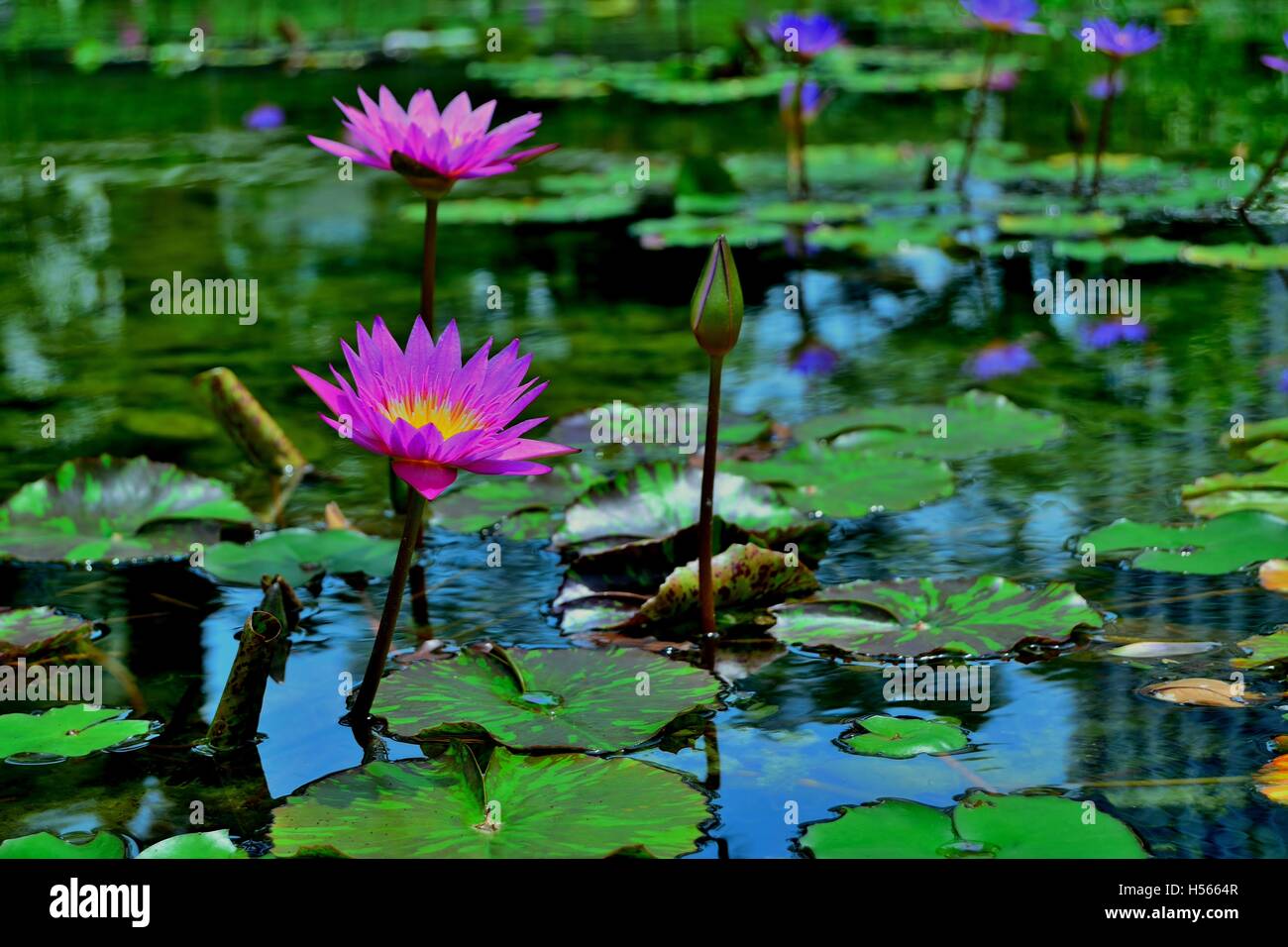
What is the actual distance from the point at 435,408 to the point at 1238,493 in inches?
44.1

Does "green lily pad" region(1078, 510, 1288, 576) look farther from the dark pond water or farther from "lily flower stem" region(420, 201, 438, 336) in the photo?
"lily flower stem" region(420, 201, 438, 336)

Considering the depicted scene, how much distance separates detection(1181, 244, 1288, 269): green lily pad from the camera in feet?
10.5

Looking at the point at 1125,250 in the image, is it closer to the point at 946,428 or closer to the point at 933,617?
the point at 946,428

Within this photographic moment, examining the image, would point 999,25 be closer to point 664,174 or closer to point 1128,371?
point 664,174

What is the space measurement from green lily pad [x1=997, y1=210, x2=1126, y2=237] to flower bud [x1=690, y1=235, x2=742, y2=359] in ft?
7.35

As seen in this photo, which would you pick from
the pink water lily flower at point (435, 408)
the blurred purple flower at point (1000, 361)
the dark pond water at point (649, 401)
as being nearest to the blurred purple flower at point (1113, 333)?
the dark pond water at point (649, 401)

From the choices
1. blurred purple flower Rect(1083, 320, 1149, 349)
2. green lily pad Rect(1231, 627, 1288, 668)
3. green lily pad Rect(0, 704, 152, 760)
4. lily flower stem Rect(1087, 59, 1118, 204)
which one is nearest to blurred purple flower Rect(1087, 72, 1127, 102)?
lily flower stem Rect(1087, 59, 1118, 204)

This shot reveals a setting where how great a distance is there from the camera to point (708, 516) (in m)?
1.58

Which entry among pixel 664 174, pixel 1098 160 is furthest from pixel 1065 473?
pixel 664 174

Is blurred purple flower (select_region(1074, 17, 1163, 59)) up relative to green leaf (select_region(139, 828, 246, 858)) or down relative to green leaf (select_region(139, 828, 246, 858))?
up

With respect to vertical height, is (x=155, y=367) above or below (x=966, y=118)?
below

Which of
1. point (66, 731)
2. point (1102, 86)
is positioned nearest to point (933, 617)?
point (66, 731)
